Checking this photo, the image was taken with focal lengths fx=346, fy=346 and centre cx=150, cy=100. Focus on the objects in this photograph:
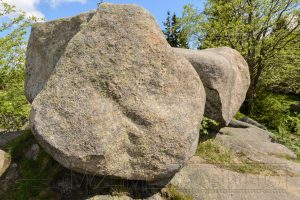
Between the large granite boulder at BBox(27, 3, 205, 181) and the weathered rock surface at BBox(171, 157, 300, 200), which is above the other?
the large granite boulder at BBox(27, 3, 205, 181)

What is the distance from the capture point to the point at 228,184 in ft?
23.4

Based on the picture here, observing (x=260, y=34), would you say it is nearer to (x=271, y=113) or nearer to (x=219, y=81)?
(x=271, y=113)

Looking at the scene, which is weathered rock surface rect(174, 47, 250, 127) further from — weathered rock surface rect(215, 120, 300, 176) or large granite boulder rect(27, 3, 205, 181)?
large granite boulder rect(27, 3, 205, 181)

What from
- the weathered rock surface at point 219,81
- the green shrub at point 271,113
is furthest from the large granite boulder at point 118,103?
the green shrub at point 271,113

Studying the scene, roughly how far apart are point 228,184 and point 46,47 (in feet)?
16.4

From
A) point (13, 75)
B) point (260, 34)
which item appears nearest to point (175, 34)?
point (260, 34)

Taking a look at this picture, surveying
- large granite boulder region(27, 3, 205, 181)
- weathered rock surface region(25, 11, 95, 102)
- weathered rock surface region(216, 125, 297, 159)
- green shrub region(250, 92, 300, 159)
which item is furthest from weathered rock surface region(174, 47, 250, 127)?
green shrub region(250, 92, 300, 159)

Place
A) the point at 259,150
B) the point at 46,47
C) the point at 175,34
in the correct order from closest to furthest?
the point at 46,47, the point at 259,150, the point at 175,34

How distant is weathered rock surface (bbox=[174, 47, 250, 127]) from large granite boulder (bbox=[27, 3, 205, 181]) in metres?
1.46

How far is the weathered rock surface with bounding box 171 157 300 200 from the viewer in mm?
6809

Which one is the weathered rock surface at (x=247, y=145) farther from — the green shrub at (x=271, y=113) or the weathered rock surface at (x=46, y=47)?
the green shrub at (x=271, y=113)

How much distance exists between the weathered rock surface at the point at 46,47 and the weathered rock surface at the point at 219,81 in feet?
7.58

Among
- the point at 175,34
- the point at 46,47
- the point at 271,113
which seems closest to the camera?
the point at 46,47

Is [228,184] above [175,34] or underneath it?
underneath
